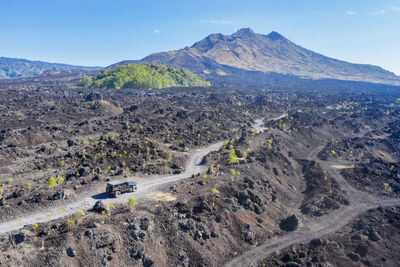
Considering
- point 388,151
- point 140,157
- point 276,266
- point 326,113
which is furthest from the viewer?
point 326,113

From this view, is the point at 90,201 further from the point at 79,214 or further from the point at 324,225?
the point at 324,225

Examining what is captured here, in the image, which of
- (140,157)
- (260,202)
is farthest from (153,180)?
(260,202)

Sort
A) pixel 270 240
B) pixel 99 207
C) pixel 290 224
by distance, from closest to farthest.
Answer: pixel 99 207 < pixel 270 240 < pixel 290 224

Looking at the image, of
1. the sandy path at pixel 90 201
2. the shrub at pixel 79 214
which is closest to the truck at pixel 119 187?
the sandy path at pixel 90 201

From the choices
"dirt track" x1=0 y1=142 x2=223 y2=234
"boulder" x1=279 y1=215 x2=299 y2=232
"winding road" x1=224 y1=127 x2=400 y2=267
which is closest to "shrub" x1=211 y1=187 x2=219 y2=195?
"dirt track" x1=0 y1=142 x2=223 y2=234

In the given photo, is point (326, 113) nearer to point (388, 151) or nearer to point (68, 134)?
point (388, 151)

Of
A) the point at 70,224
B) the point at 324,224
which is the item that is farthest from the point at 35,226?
the point at 324,224

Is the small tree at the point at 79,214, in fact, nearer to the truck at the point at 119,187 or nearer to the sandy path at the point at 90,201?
the sandy path at the point at 90,201

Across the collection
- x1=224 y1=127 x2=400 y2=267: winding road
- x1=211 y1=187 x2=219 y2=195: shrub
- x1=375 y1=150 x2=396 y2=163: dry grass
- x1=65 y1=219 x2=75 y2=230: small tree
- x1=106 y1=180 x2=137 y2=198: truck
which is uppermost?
x1=65 y1=219 x2=75 y2=230: small tree

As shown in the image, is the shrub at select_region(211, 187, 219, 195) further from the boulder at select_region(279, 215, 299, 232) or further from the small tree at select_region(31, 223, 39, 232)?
the small tree at select_region(31, 223, 39, 232)
